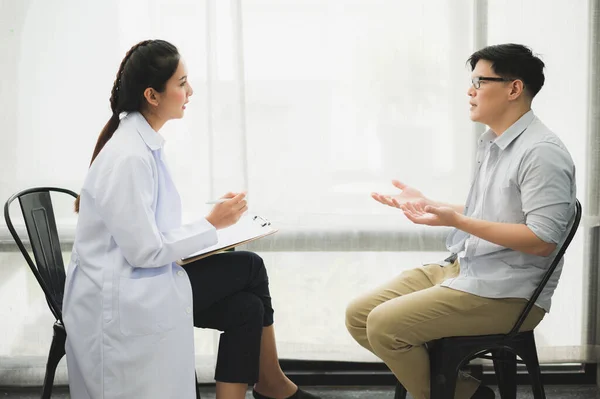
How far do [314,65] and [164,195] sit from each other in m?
0.94

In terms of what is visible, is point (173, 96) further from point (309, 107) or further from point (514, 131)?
point (514, 131)

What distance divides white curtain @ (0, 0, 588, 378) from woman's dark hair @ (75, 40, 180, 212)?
24.7 inches

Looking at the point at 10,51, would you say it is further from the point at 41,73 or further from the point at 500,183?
Answer: the point at 500,183

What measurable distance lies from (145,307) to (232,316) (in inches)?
14.6

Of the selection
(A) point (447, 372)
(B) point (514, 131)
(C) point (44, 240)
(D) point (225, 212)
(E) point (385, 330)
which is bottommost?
(A) point (447, 372)

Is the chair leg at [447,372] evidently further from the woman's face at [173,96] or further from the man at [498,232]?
the woman's face at [173,96]

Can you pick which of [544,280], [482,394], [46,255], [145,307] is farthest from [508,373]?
[46,255]

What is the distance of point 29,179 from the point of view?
8.78 feet

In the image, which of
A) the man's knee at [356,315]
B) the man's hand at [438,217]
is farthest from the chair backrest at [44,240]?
the man's hand at [438,217]

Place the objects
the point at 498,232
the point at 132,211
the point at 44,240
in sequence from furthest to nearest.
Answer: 1. the point at 44,240
2. the point at 498,232
3. the point at 132,211

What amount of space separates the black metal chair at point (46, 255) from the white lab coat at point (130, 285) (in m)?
0.19

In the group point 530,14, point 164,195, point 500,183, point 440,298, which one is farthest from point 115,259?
point 530,14

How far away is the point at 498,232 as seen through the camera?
73.2 inches

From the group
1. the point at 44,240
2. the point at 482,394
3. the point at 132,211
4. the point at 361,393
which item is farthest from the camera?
the point at 361,393
